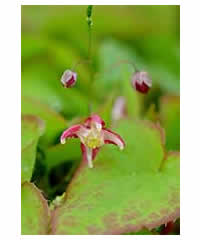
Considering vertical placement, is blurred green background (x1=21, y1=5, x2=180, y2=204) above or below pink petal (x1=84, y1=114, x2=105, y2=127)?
below

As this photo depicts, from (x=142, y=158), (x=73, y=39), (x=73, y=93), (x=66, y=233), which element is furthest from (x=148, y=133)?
(x=73, y=39)

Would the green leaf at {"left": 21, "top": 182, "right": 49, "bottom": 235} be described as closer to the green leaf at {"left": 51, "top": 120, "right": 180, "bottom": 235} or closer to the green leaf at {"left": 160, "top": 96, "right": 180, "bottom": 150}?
the green leaf at {"left": 51, "top": 120, "right": 180, "bottom": 235}

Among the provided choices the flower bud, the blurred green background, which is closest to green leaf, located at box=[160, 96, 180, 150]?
the blurred green background

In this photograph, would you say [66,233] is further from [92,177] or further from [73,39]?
[73,39]

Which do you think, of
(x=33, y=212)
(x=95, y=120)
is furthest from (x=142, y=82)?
(x=33, y=212)

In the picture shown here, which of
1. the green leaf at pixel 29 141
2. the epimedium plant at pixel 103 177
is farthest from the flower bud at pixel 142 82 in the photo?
the green leaf at pixel 29 141

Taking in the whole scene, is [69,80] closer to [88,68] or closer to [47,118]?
[47,118]
